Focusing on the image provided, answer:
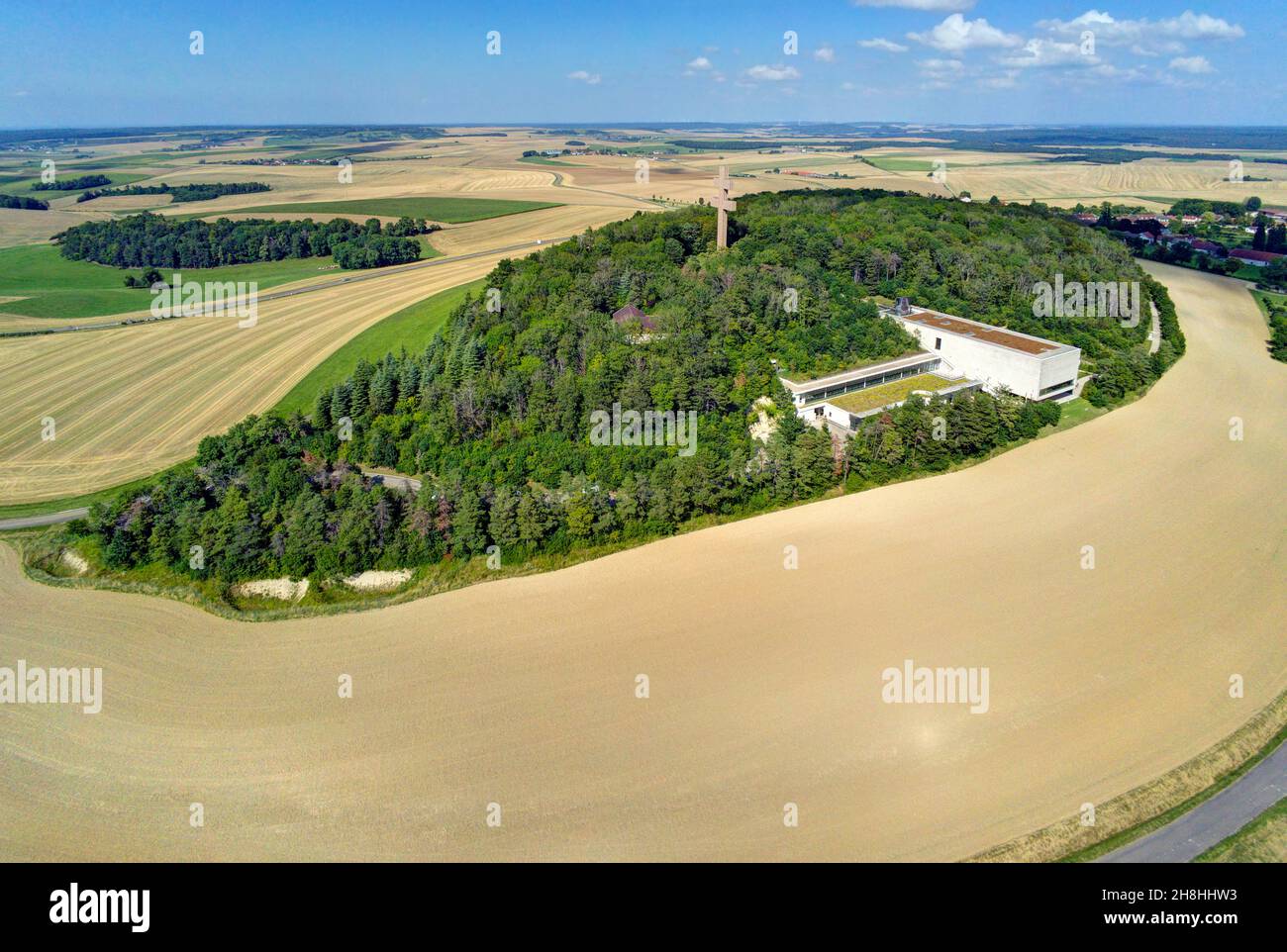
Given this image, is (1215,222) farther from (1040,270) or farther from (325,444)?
(325,444)

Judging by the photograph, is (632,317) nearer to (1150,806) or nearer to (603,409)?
(603,409)

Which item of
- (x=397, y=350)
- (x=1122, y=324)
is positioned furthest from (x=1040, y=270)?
(x=397, y=350)

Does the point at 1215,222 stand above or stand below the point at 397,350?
above

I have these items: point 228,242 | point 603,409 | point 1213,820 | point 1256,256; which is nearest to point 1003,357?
point 603,409

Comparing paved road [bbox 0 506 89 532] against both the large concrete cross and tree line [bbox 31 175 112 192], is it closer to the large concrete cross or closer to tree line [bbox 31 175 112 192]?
the large concrete cross

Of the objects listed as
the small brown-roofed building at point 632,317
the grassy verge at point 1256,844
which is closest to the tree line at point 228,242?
the small brown-roofed building at point 632,317
